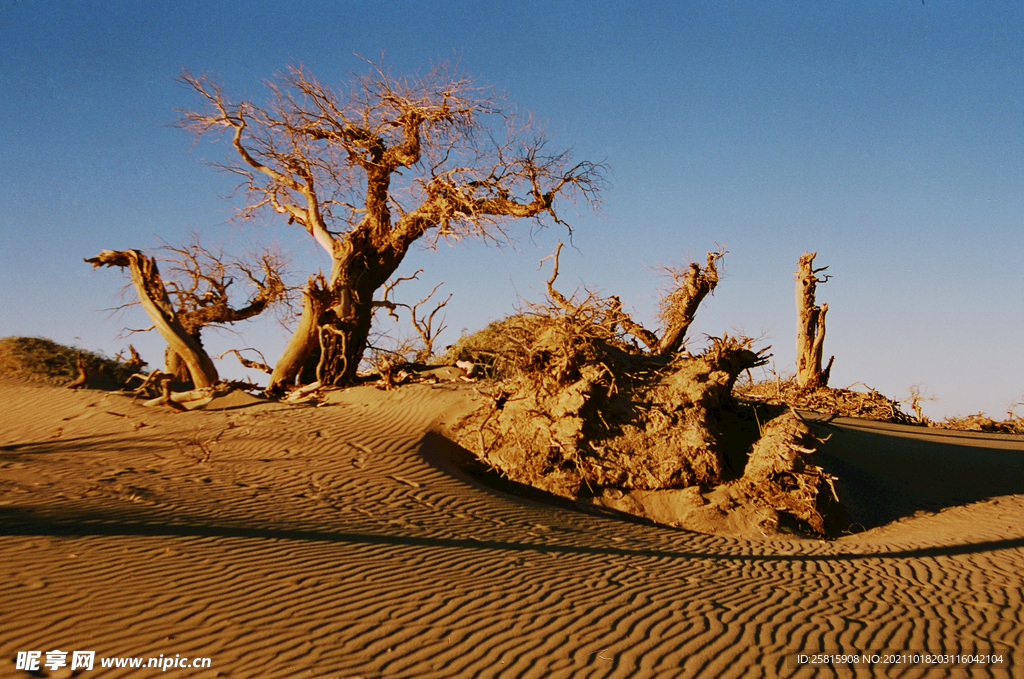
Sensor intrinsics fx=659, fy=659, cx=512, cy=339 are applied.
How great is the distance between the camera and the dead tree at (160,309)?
48.0 ft

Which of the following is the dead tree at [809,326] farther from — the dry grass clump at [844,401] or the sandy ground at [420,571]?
the sandy ground at [420,571]

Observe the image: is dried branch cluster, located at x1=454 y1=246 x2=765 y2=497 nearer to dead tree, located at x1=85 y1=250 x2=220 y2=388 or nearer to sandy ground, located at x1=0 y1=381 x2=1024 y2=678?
sandy ground, located at x1=0 y1=381 x2=1024 y2=678

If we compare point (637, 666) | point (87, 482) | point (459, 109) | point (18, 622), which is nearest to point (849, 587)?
point (637, 666)

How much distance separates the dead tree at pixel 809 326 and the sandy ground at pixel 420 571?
818 cm

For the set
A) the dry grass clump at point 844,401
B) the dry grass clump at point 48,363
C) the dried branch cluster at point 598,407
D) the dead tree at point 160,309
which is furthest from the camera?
the dry grass clump at point 844,401

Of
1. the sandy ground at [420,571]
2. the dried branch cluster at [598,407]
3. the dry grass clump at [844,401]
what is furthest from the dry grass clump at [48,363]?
the dry grass clump at [844,401]

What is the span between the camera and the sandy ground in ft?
14.3

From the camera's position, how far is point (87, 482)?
8.21 m

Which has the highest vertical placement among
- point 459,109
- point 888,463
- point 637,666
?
point 459,109

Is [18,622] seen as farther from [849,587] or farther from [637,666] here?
[849,587]

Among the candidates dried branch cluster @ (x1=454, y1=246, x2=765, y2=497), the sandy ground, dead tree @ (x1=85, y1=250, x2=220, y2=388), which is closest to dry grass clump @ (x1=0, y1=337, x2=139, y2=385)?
dead tree @ (x1=85, y1=250, x2=220, y2=388)

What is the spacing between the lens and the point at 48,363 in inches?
743

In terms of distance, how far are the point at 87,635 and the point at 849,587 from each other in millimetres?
6460

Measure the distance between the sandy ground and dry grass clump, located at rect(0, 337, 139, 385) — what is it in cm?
768
